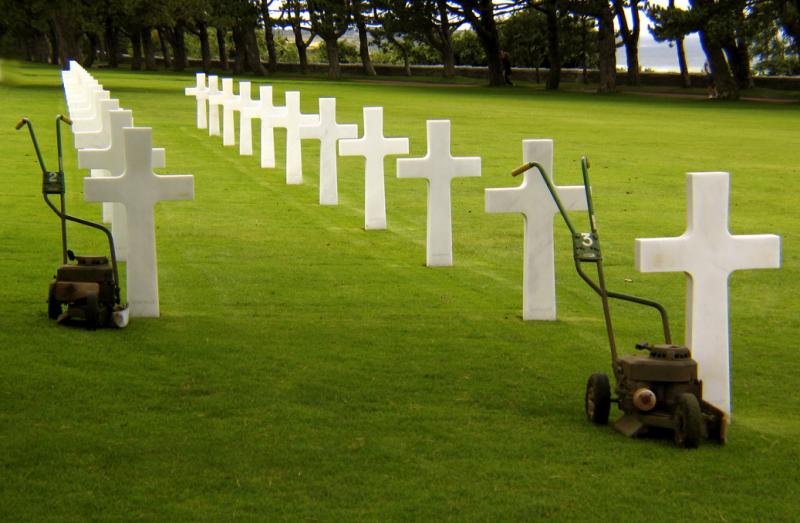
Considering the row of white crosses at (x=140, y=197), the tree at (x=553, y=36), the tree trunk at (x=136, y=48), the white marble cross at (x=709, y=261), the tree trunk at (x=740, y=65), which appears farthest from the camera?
the tree trunk at (x=136, y=48)

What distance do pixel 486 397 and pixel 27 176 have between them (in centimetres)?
1277

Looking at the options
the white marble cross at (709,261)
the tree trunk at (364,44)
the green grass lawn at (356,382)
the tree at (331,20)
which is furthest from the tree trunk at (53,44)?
the white marble cross at (709,261)

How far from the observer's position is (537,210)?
9.08 metres

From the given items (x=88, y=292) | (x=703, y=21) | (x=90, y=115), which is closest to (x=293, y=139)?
(x=90, y=115)

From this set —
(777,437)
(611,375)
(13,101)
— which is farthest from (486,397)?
(13,101)

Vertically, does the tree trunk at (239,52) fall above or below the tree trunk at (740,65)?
above

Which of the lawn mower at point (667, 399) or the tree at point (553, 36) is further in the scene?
the tree at point (553, 36)

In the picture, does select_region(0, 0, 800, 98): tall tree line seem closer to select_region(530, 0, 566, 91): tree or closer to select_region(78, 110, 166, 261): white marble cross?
select_region(530, 0, 566, 91): tree

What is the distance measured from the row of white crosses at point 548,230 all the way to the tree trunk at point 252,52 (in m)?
66.3

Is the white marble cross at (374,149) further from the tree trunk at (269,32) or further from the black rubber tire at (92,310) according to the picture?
the tree trunk at (269,32)

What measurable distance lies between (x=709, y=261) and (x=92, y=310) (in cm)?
376

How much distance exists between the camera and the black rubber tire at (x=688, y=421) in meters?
6.13

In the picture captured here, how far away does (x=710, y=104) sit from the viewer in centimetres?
4869

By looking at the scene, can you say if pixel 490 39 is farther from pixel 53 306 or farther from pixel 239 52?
pixel 53 306
